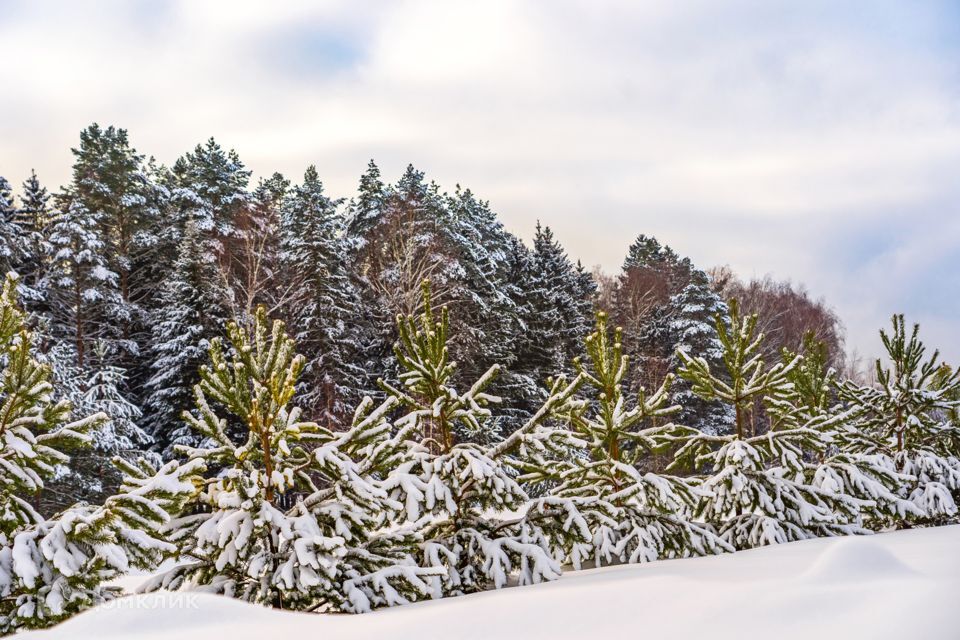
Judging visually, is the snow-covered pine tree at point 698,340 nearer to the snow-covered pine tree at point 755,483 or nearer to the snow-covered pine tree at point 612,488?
the snow-covered pine tree at point 755,483

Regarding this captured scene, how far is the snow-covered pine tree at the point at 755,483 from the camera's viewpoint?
8086mm

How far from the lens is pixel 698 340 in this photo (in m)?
33.7

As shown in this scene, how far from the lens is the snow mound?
12.7ft

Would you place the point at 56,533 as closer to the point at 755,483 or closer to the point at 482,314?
the point at 755,483

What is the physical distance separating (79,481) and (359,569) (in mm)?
16750

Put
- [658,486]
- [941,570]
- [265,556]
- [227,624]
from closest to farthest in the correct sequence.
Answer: [227,624] → [941,570] → [265,556] → [658,486]

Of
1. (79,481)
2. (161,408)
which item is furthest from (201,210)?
(79,481)

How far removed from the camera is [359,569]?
17.9ft

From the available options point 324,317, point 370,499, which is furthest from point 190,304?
point 370,499

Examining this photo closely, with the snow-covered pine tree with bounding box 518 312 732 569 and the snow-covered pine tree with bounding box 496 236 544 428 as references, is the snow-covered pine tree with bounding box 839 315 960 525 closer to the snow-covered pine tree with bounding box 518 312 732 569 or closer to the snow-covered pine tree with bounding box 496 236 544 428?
the snow-covered pine tree with bounding box 518 312 732 569

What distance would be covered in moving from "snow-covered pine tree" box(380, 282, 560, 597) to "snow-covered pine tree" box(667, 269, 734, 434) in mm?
26216

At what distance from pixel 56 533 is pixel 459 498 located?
10.8 feet

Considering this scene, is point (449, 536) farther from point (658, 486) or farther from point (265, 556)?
point (658, 486)

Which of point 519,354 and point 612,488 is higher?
point 519,354
